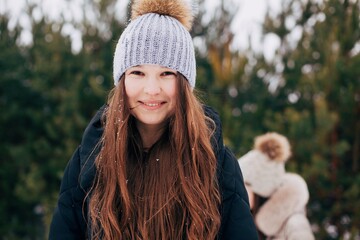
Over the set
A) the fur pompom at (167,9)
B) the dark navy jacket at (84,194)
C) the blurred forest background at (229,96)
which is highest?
the fur pompom at (167,9)

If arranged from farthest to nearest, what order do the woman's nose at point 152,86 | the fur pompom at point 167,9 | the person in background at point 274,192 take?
the person in background at point 274,192, the fur pompom at point 167,9, the woman's nose at point 152,86

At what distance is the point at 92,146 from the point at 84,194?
0.14m

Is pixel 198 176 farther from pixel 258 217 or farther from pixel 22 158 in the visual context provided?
pixel 22 158

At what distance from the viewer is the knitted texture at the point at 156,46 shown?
156 cm

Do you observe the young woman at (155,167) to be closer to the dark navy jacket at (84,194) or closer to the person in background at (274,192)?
the dark navy jacket at (84,194)

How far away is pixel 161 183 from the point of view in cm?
158

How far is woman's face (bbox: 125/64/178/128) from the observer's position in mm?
1555

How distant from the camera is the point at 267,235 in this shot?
297 centimetres

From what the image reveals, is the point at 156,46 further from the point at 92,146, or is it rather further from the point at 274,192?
the point at 274,192

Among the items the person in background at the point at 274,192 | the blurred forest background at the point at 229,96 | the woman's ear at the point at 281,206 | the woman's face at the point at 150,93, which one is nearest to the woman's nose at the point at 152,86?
the woman's face at the point at 150,93

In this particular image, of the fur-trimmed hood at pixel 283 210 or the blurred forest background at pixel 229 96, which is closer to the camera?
the fur-trimmed hood at pixel 283 210

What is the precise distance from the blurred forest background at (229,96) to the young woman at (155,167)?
3.69 meters

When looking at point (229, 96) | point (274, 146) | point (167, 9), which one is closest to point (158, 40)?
point (167, 9)

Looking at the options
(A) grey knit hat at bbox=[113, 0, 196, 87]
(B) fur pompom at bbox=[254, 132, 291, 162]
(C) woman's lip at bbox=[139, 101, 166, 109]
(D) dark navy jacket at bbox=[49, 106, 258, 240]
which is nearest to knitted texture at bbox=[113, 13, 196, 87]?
(A) grey knit hat at bbox=[113, 0, 196, 87]
